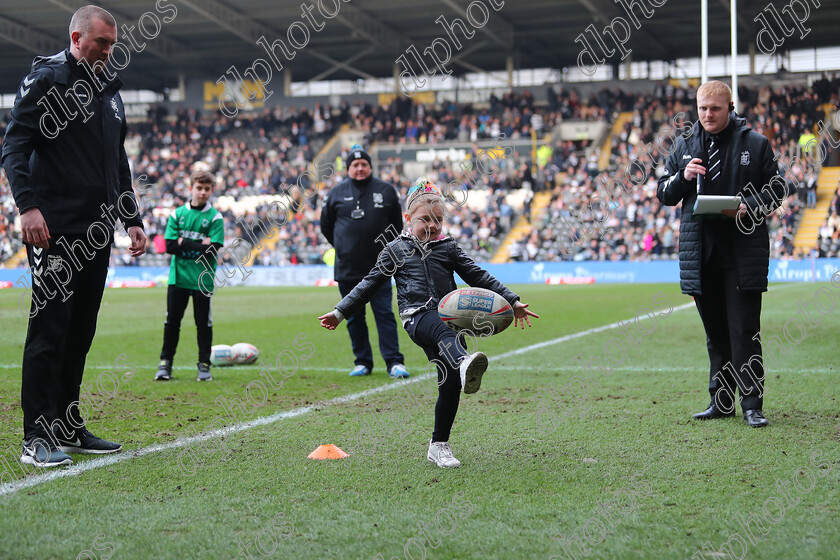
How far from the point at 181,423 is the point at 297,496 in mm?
2040

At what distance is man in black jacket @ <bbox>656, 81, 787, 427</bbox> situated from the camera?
5.51 meters

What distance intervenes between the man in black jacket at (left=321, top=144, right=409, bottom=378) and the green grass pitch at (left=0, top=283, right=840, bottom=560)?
1.48 feet

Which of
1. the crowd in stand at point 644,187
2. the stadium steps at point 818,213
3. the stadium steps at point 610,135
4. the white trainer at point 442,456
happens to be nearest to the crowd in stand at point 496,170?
the crowd in stand at point 644,187

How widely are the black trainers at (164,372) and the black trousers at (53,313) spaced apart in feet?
10.1

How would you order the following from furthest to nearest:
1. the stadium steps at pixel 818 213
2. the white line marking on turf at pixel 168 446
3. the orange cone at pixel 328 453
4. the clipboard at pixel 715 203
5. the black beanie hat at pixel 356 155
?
the stadium steps at pixel 818 213 → the black beanie hat at pixel 356 155 → the clipboard at pixel 715 203 → the orange cone at pixel 328 453 → the white line marking on turf at pixel 168 446

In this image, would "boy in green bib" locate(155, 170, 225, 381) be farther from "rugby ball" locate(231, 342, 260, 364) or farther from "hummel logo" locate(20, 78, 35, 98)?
"hummel logo" locate(20, 78, 35, 98)

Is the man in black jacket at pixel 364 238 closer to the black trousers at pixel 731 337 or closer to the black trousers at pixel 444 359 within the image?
the black trousers at pixel 731 337

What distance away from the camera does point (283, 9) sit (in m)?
37.1

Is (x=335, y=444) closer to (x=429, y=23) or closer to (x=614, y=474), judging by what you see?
(x=614, y=474)

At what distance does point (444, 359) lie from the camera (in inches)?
178

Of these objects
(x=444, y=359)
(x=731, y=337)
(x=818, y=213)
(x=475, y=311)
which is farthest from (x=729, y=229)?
(x=818, y=213)

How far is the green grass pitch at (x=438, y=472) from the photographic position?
10.5 feet

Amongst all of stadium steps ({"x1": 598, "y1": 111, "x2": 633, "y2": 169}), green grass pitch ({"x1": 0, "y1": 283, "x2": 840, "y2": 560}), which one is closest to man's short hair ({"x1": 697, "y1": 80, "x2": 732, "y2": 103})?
green grass pitch ({"x1": 0, "y1": 283, "x2": 840, "y2": 560})

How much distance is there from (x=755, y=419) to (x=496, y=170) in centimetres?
3195
